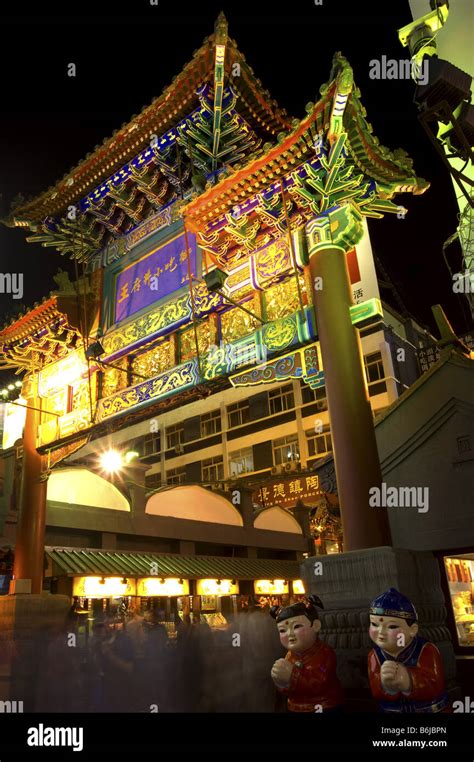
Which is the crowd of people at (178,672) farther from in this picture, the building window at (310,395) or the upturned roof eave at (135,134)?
the building window at (310,395)

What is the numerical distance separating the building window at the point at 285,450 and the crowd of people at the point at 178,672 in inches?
1101

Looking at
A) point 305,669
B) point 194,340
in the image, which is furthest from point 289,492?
point 305,669

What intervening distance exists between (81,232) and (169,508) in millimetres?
11328

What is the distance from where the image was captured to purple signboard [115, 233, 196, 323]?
1190cm

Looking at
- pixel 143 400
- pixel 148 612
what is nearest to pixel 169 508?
pixel 148 612

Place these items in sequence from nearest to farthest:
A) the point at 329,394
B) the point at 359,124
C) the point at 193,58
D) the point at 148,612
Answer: the point at 329,394
the point at 359,124
the point at 193,58
the point at 148,612

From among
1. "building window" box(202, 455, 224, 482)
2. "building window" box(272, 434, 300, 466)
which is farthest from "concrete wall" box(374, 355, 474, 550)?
"building window" box(202, 455, 224, 482)

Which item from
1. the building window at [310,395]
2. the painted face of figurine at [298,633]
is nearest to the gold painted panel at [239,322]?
the painted face of figurine at [298,633]

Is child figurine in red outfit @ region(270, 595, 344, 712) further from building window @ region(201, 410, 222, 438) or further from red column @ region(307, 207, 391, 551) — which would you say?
building window @ region(201, 410, 222, 438)

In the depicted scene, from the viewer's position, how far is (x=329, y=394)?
8141 millimetres

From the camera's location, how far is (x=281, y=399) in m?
38.2

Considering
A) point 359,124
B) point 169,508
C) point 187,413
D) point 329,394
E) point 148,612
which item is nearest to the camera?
point 329,394

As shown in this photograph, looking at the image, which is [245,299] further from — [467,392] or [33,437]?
[33,437]

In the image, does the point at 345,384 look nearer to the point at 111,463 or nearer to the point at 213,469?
the point at 111,463
